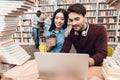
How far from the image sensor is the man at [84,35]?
167 cm

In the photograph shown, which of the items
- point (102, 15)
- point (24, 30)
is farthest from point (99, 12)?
point (24, 30)

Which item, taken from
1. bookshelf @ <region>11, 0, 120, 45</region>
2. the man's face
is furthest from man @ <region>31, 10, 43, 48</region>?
the man's face

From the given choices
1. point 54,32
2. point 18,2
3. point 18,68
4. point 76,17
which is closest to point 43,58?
point 18,68

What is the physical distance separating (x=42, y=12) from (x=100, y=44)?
4906 millimetres

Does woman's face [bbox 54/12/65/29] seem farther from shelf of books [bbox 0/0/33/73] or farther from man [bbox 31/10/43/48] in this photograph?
man [bbox 31/10/43/48]

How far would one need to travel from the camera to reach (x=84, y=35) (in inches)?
69.8

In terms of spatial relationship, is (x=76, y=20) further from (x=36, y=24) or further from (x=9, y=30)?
(x=36, y=24)

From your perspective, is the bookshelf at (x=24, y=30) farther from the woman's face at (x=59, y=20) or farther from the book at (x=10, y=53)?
the book at (x=10, y=53)

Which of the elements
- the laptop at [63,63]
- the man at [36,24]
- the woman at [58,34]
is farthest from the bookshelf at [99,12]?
the laptop at [63,63]

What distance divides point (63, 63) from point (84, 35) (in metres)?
0.79

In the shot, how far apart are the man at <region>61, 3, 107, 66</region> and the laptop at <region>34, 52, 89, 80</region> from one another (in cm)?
61

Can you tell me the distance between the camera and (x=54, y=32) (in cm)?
224

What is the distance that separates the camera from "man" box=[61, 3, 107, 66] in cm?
167

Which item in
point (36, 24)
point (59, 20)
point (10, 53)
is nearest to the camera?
point (10, 53)
